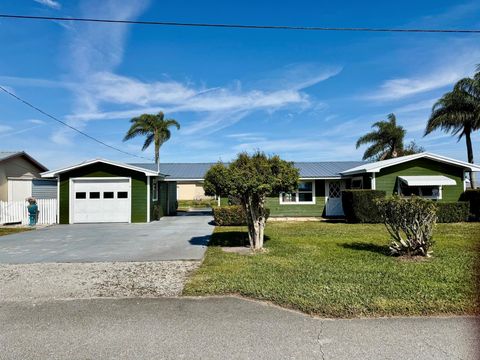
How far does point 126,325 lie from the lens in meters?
4.06

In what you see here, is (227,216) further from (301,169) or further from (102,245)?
(301,169)

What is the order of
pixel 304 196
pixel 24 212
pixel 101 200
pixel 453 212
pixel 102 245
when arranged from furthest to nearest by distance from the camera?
pixel 304 196 < pixel 101 200 < pixel 24 212 < pixel 453 212 < pixel 102 245

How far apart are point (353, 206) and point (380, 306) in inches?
480

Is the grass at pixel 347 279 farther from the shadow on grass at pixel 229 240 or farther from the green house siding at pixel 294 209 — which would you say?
the green house siding at pixel 294 209

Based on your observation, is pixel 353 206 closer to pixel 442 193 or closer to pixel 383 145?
pixel 442 193

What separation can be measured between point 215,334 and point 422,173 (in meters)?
17.1

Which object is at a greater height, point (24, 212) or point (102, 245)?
point (24, 212)

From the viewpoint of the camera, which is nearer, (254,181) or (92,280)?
(92,280)

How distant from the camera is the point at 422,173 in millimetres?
17828

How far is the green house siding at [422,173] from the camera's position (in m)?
17.7

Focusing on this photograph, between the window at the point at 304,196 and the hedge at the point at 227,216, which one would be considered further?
the window at the point at 304,196

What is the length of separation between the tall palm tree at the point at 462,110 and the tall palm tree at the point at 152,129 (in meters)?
20.8

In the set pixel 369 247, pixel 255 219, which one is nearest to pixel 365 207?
pixel 369 247

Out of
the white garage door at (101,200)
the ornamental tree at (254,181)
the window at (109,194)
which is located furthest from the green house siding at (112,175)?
the ornamental tree at (254,181)
